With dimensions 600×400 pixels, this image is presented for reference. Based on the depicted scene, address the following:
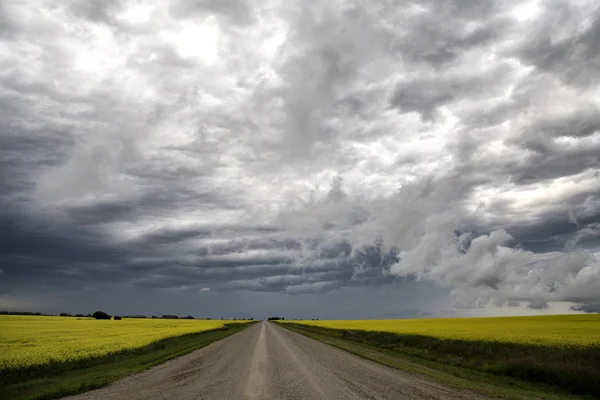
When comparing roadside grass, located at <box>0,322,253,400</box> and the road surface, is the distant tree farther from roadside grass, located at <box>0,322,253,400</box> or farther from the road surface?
the road surface

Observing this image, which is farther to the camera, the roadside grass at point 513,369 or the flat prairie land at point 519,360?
the flat prairie land at point 519,360

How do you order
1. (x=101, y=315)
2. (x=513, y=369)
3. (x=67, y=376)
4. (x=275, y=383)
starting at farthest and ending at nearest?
(x=101, y=315) → (x=513, y=369) → (x=67, y=376) → (x=275, y=383)

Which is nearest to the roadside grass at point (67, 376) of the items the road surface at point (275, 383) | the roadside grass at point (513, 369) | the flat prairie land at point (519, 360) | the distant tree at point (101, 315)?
the road surface at point (275, 383)

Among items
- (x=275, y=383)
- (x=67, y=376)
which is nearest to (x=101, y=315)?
(x=67, y=376)

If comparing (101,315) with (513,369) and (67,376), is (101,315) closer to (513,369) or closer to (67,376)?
(67,376)

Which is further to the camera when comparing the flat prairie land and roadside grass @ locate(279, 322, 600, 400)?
the flat prairie land

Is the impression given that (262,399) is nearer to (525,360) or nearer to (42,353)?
(525,360)

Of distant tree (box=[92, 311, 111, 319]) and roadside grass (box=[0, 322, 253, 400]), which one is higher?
roadside grass (box=[0, 322, 253, 400])

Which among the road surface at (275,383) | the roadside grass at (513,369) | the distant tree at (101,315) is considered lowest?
the distant tree at (101,315)

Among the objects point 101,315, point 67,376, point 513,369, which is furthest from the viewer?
point 101,315

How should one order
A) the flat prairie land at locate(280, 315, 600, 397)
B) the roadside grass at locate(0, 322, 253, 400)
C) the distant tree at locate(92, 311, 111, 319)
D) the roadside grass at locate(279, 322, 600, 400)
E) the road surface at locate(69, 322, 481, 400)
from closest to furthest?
the road surface at locate(69, 322, 481, 400) → the roadside grass at locate(0, 322, 253, 400) → the roadside grass at locate(279, 322, 600, 400) → the flat prairie land at locate(280, 315, 600, 397) → the distant tree at locate(92, 311, 111, 319)

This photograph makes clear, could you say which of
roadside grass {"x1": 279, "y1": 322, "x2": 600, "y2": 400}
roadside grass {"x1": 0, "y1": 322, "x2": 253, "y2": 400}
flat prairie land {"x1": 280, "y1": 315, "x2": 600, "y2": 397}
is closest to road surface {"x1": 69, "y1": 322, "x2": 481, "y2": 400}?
roadside grass {"x1": 0, "y1": 322, "x2": 253, "y2": 400}

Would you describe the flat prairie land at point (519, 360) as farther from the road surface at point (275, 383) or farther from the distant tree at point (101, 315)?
the distant tree at point (101, 315)

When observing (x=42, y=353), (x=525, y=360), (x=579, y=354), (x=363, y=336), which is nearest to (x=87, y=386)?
(x=42, y=353)
